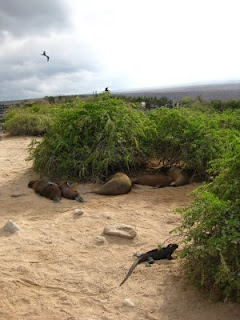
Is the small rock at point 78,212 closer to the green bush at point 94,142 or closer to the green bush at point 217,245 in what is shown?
the green bush at point 94,142

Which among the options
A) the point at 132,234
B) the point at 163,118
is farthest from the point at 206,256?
the point at 163,118

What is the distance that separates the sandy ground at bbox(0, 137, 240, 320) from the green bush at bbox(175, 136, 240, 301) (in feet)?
0.53

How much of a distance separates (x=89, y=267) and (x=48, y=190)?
9.44 feet

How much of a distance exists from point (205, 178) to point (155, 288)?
4.36 meters

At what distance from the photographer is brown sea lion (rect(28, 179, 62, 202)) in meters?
6.57

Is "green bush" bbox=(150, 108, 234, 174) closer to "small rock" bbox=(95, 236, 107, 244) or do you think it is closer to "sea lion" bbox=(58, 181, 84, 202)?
"sea lion" bbox=(58, 181, 84, 202)

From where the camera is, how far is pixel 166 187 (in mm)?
7281

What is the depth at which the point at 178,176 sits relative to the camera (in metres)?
7.48

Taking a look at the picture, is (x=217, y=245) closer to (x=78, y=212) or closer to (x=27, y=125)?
(x=78, y=212)

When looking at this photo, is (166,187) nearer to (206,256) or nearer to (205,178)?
(205,178)

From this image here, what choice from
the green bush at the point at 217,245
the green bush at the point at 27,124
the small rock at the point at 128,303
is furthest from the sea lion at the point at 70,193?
the green bush at the point at 27,124

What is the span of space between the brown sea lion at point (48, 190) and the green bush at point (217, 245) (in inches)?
128

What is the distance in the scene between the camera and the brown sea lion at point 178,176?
738 cm

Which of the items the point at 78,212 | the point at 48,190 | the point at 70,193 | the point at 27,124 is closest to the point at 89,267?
the point at 78,212
